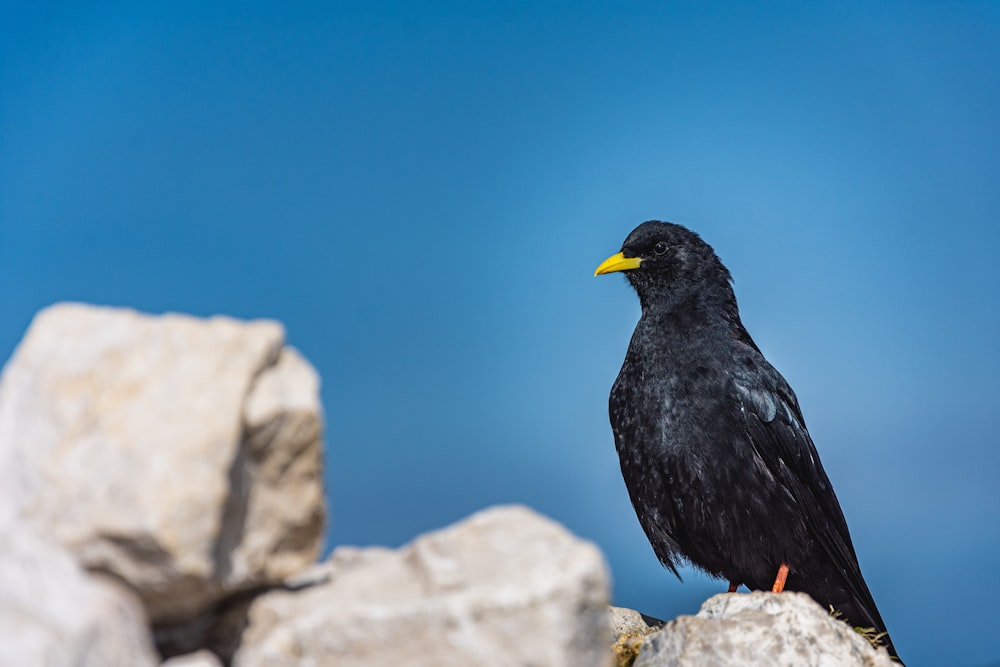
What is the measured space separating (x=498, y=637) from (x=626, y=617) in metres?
4.52

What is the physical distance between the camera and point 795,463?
698cm

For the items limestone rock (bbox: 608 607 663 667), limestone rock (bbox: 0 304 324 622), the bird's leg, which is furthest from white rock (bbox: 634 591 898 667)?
the bird's leg

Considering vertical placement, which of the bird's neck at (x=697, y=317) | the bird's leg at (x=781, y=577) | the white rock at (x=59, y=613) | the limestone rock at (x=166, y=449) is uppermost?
the bird's neck at (x=697, y=317)

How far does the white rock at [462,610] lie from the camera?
269 cm

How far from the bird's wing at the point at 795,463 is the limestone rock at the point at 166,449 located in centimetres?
443

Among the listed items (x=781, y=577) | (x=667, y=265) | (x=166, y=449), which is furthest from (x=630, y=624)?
(x=166, y=449)

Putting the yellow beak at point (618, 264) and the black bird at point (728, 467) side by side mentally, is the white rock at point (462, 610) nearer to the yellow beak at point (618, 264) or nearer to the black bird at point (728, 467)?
the black bird at point (728, 467)

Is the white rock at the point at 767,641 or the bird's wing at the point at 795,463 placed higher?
the bird's wing at the point at 795,463

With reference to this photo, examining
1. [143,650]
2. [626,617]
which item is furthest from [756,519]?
[143,650]

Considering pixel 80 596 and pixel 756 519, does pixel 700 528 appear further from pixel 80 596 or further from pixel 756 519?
pixel 80 596

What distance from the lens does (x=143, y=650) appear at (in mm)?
2814

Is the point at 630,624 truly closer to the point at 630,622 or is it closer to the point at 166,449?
the point at 630,622

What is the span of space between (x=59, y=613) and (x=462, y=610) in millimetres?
1086

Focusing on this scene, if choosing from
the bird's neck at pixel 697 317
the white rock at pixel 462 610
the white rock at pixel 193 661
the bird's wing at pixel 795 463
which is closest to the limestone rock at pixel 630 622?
the bird's wing at pixel 795 463
